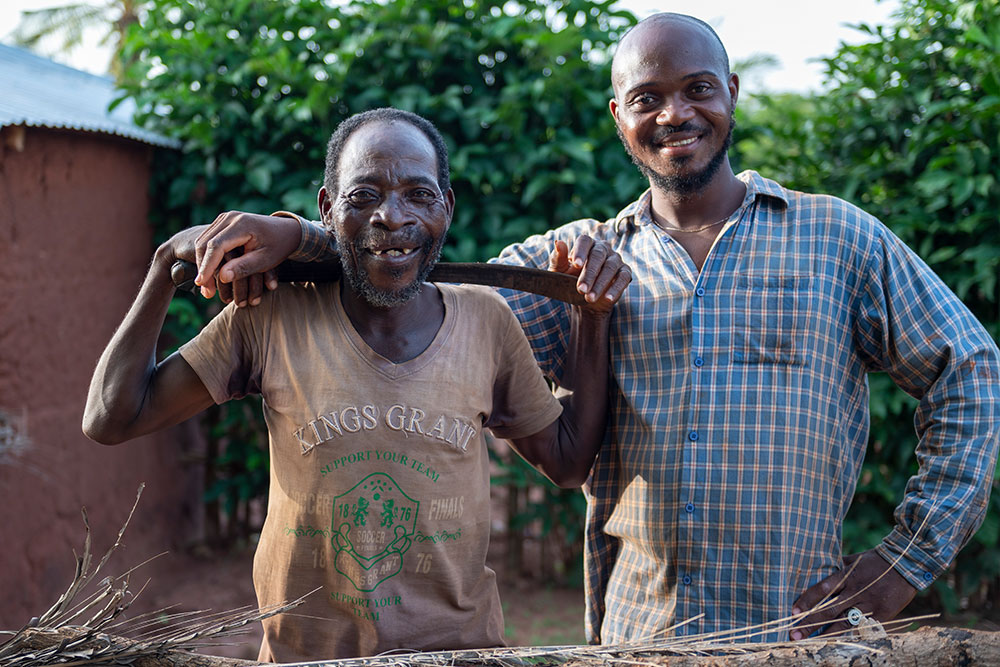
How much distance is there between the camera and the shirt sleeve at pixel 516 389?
2092 mm

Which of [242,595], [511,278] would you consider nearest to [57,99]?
[242,595]

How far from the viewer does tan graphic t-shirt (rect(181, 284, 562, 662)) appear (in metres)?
1.83

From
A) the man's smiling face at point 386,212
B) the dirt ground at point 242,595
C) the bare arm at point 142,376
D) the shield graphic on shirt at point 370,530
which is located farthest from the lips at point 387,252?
the dirt ground at point 242,595

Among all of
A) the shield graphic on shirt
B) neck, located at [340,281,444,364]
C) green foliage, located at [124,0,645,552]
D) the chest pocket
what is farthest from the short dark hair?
green foliage, located at [124,0,645,552]

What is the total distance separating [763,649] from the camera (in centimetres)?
162

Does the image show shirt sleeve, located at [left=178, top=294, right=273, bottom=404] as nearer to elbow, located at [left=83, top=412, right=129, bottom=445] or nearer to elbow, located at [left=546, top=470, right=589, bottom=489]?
elbow, located at [left=83, top=412, right=129, bottom=445]

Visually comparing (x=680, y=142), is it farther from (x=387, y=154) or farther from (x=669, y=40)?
(x=387, y=154)

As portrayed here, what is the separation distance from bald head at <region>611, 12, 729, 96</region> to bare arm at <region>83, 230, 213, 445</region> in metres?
1.20

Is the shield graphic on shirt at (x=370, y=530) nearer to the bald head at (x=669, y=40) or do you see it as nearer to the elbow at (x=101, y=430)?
the elbow at (x=101, y=430)

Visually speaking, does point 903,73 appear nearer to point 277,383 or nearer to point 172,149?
point 277,383

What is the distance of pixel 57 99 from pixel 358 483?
4428mm

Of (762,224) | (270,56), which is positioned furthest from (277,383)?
(270,56)

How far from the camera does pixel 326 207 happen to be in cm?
207

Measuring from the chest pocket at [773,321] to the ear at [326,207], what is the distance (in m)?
1.05
